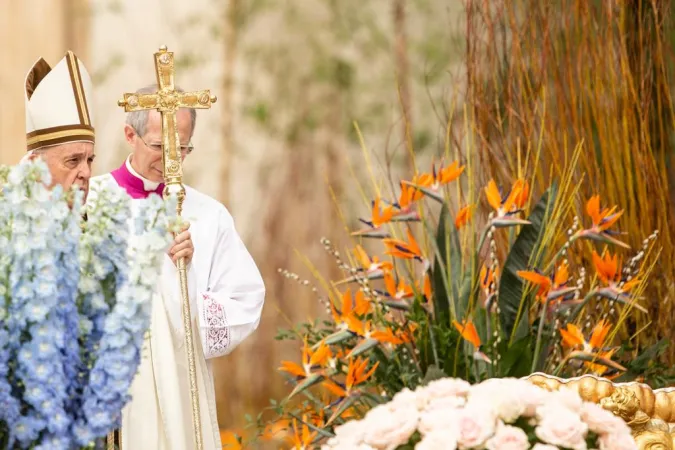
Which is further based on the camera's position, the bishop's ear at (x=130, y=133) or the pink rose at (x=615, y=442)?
the bishop's ear at (x=130, y=133)

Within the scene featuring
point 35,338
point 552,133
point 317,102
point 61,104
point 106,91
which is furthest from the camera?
point 317,102

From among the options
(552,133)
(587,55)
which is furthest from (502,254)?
(587,55)

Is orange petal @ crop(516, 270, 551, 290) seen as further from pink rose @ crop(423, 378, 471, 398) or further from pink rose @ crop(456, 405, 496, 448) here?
pink rose @ crop(456, 405, 496, 448)

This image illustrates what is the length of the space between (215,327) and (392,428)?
1.39 metres

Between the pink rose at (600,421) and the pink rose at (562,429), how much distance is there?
0.14 ft

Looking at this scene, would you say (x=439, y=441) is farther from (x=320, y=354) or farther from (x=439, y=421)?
(x=320, y=354)

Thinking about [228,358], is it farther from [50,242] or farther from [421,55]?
[50,242]

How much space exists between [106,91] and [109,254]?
12.0ft

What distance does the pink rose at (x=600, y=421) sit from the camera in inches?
58.4

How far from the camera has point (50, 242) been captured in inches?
50.3

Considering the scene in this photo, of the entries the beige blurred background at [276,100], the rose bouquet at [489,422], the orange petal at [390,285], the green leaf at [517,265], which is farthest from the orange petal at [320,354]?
the beige blurred background at [276,100]

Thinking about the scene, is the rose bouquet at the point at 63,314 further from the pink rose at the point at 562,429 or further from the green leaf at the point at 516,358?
the green leaf at the point at 516,358

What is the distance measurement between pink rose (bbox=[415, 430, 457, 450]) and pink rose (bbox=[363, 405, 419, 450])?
0.14 ft

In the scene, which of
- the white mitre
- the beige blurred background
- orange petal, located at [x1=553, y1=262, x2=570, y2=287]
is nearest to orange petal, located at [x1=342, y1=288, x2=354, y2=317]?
orange petal, located at [x1=553, y1=262, x2=570, y2=287]
